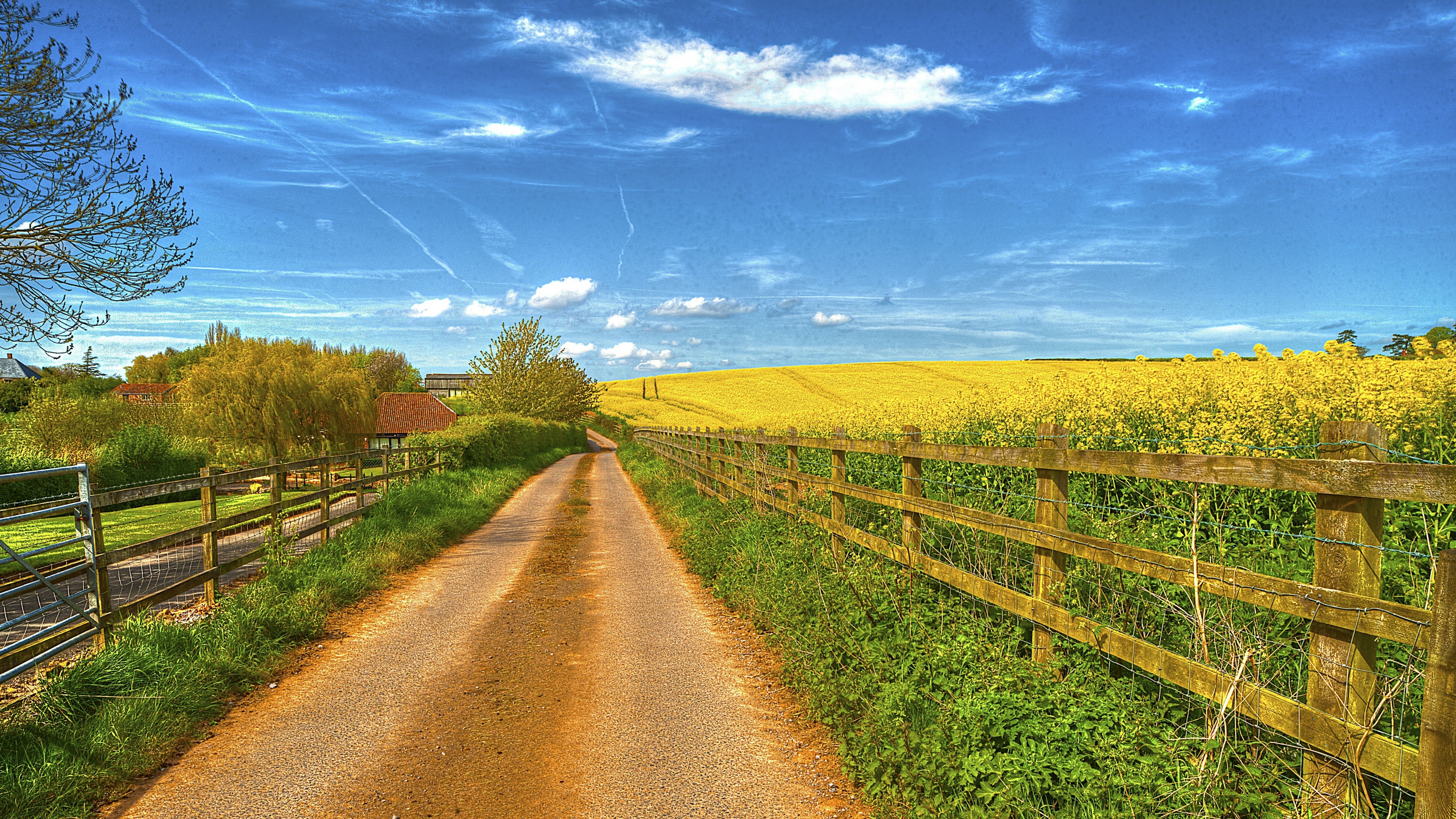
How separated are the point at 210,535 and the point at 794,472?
585cm

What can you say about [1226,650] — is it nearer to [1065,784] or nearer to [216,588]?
[1065,784]

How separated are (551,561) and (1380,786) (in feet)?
28.3

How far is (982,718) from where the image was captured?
3.30 meters

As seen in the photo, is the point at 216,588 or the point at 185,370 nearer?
the point at 216,588

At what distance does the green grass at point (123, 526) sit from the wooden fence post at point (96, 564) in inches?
152

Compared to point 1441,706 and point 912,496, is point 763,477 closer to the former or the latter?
point 912,496

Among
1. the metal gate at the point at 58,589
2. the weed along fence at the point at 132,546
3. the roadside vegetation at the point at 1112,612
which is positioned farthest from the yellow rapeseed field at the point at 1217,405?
the weed along fence at the point at 132,546

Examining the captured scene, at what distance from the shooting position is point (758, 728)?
14.4 feet

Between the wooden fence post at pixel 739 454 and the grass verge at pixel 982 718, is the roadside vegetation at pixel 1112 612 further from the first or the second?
the wooden fence post at pixel 739 454

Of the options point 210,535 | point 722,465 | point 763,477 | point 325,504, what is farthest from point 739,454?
point 210,535

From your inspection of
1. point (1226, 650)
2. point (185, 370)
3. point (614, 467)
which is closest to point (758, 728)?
point (1226, 650)

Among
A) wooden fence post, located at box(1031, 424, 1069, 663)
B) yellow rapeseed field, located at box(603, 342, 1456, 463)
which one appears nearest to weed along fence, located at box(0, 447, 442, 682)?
wooden fence post, located at box(1031, 424, 1069, 663)

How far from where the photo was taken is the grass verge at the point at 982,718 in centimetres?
265

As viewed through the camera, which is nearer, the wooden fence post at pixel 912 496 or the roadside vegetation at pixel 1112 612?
the roadside vegetation at pixel 1112 612
